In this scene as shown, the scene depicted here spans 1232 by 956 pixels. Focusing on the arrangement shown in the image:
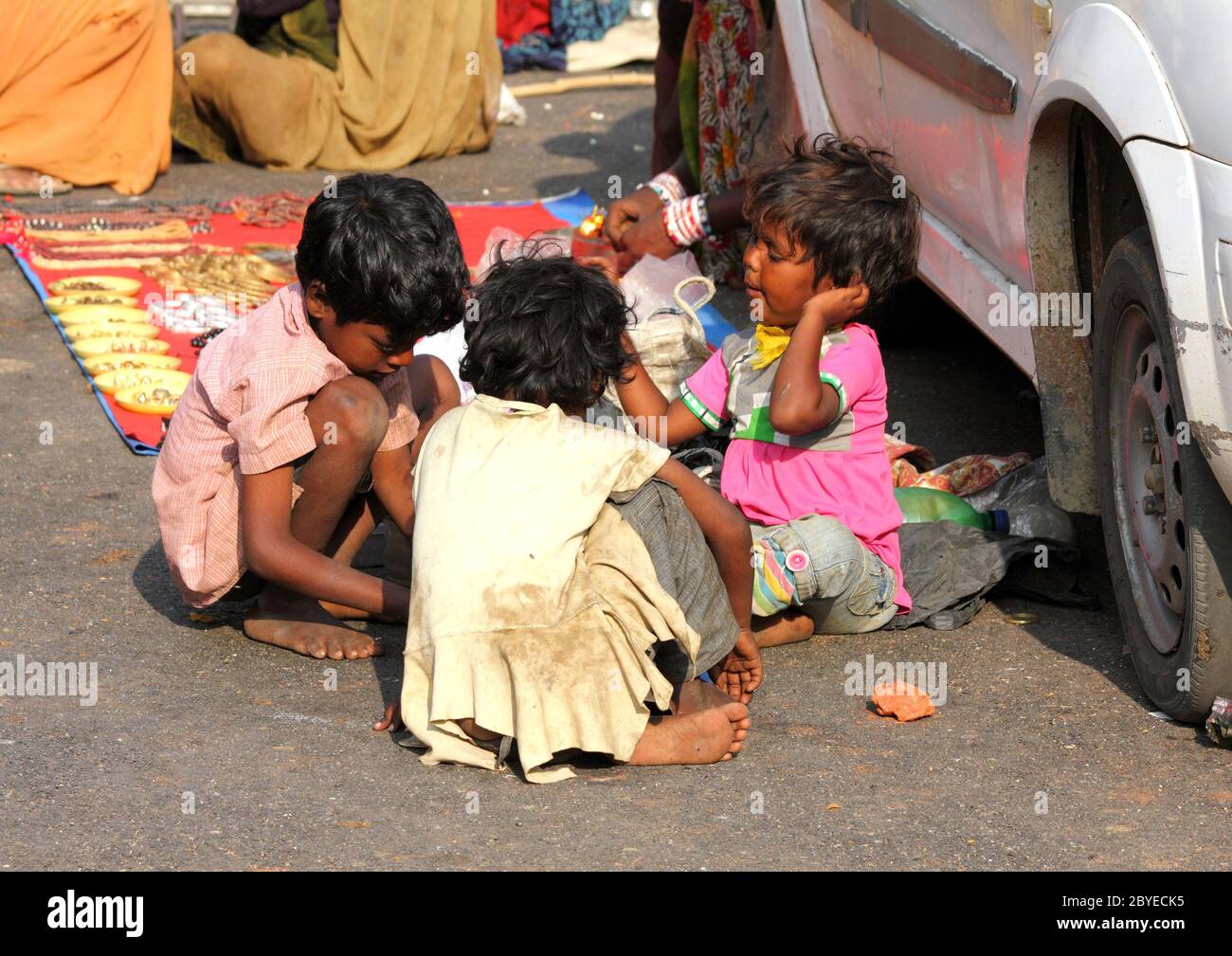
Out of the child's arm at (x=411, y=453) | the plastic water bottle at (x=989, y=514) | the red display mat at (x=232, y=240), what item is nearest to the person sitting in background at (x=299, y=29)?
the red display mat at (x=232, y=240)

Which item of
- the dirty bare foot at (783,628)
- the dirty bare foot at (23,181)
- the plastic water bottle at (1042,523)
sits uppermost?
the plastic water bottle at (1042,523)

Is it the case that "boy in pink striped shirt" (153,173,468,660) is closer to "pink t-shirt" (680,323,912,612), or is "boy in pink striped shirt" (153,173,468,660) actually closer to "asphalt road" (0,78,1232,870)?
"asphalt road" (0,78,1232,870)

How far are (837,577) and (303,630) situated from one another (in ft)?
3.78

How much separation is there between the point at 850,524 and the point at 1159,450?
736 mm

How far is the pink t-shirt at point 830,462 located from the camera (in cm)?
345

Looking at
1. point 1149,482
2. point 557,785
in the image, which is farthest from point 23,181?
point 1149,482

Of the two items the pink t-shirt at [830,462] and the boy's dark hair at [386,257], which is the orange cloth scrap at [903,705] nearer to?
the pink t-shirt at [830,462]

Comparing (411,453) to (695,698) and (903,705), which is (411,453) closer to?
(695,698)

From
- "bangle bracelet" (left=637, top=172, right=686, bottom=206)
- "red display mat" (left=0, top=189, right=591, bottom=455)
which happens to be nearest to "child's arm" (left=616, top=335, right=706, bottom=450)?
"red display mat" (left=0, top=189, right=591, bottom=455)

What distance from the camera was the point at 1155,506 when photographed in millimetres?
3008

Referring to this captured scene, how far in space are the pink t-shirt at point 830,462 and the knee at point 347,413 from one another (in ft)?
2.78

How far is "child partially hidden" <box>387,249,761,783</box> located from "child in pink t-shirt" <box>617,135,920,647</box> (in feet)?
1.52
